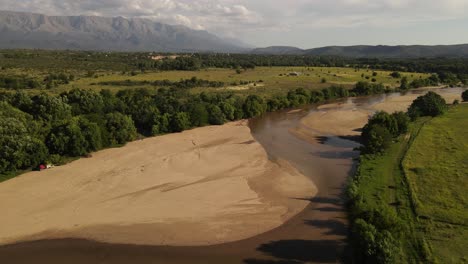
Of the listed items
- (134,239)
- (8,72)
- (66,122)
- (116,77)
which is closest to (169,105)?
(66,122)

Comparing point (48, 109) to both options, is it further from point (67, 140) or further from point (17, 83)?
point (17, 83)

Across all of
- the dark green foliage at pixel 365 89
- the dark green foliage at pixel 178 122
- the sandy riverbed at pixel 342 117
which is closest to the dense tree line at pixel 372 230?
the sandy riverbed at pixel 342 117

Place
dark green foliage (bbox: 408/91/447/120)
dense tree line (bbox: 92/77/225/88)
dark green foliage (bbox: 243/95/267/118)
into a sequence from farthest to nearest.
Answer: dense tree line (bbox: 92/77/225/88) → dark green foliage (bbox: 243/95/267/118) → dark green foliage (bbox: 408/91/447/120)

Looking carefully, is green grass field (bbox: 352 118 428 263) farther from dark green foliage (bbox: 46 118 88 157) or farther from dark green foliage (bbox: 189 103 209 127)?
dark green foliage (bbox: 46 118 88 157)

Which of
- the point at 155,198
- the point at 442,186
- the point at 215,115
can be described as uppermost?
the point at 215,115

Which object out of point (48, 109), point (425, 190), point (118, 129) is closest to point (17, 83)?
point (48, 109)

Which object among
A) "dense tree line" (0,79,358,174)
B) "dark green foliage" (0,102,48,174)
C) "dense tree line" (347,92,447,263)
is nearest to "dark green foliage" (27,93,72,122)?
"dense tree line" (0,79,358,174)
